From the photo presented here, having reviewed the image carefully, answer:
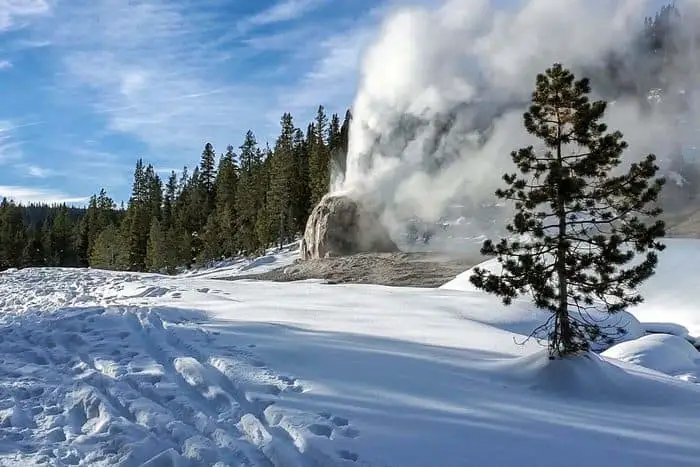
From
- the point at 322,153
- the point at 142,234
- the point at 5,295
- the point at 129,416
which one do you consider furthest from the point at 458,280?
the point at 142,234

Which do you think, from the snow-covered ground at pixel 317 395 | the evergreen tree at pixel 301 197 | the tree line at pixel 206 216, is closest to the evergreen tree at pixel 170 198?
the tree line at pixel 206 216

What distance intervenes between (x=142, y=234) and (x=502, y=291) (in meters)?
51.4

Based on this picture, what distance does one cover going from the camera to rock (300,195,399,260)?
97.9ft

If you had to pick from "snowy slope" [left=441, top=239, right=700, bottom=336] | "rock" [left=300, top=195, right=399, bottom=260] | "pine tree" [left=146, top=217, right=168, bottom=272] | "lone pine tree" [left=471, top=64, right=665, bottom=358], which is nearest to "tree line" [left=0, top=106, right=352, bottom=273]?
"pine tree" [left=146, top=217, right=168, bottom=272]

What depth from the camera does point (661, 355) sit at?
10.8 metres

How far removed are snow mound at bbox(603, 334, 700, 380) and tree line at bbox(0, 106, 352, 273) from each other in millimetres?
30865

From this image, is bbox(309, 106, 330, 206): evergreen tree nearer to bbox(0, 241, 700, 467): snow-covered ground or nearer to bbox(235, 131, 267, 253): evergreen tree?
bbox(235, 131, 267, 253): evergreen tree

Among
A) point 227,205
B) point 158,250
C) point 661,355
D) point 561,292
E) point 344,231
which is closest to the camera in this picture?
point 561,292

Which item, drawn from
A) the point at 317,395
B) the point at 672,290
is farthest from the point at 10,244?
the point at 317,395

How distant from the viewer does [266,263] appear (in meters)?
40.0

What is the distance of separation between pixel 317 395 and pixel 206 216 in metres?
55.0

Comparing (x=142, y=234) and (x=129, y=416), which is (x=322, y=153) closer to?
(x=142, y=234)

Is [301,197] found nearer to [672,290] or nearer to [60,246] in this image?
[60,246]

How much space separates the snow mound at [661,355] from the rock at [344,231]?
18.9m
